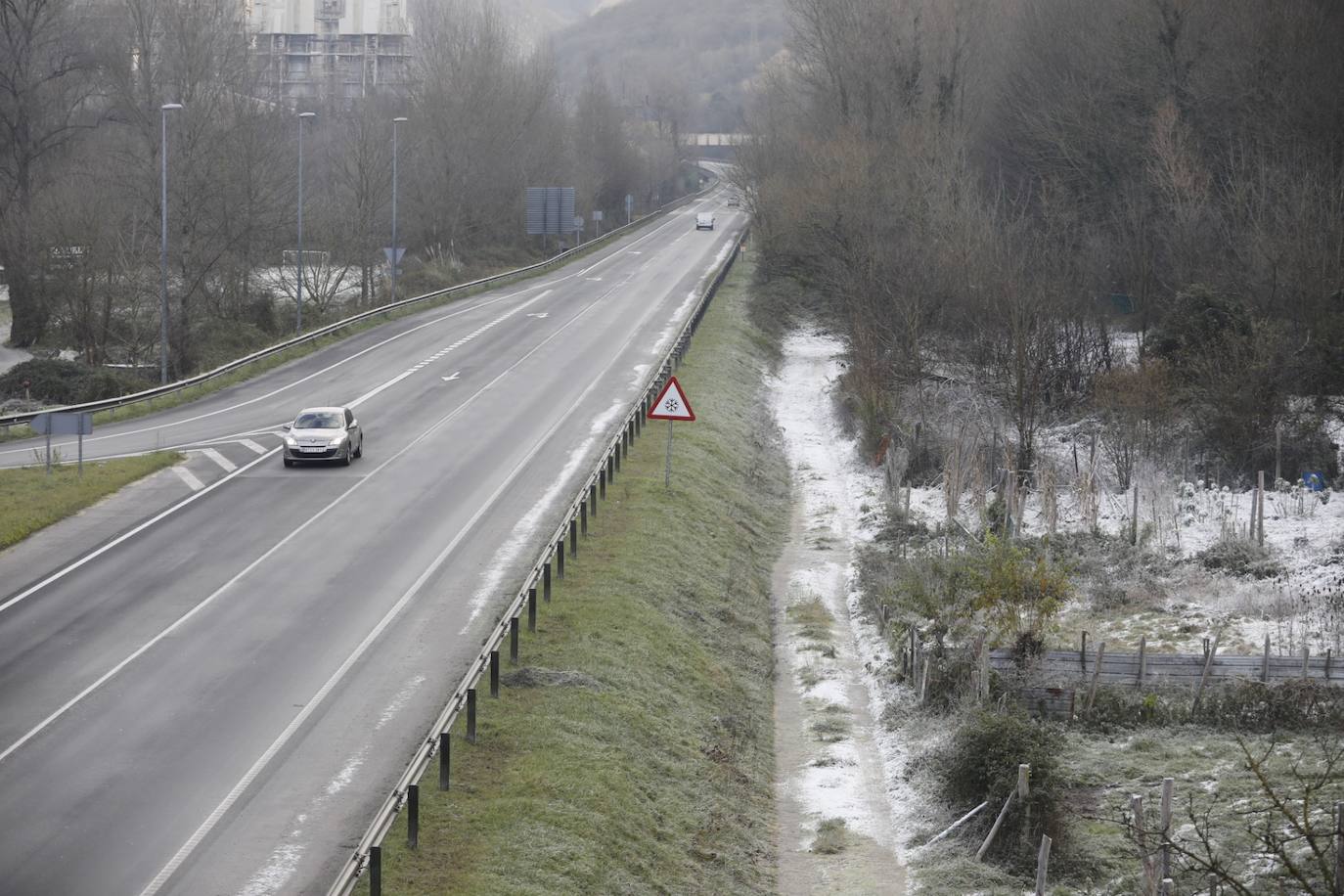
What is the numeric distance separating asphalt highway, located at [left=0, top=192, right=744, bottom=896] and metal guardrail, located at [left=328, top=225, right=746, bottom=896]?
634mm

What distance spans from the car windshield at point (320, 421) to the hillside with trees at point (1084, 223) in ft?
51.3

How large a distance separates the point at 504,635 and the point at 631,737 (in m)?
2.74

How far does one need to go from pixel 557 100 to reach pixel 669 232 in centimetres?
2577

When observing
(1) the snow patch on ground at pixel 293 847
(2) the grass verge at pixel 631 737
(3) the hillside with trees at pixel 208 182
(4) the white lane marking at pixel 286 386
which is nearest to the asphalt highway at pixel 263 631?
(1) the snow patch on ground at pixel 293 847

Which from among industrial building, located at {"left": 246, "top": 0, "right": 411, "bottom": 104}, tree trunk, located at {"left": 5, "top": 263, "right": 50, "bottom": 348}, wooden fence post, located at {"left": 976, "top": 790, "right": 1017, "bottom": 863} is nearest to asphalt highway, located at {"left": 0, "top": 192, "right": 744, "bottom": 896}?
wooden fence post, located at {"left": 976, "top": 790, "right": 1017, "bottom": 863}

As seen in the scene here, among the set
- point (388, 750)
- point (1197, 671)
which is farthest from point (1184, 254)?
point (388, 750)

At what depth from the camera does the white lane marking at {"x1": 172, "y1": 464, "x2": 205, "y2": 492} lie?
29894mm

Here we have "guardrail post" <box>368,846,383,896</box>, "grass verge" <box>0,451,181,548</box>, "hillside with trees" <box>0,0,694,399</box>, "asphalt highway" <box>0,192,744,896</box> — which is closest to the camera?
"guardrail post" <box>368,846,383,896</box>

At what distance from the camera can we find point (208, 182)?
186ft

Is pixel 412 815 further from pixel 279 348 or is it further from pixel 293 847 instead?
pixel 279 348

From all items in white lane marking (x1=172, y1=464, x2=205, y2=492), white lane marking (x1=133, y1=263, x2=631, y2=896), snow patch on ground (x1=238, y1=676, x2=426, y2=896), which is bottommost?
snow patch on ground (x1=238, y1=676, x2=426, y2=896)

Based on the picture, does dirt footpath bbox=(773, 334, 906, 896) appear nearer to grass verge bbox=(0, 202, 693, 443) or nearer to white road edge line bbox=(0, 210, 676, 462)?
white road edge line bbox=(0, 210, 676, 462)

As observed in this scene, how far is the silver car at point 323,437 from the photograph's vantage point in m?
31.8

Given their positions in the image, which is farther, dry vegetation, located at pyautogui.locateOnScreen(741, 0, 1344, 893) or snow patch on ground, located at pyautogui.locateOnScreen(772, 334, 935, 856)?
snow patch on ground, located at pyautogui.locateOnScreen(772, 334, 935, 856)
